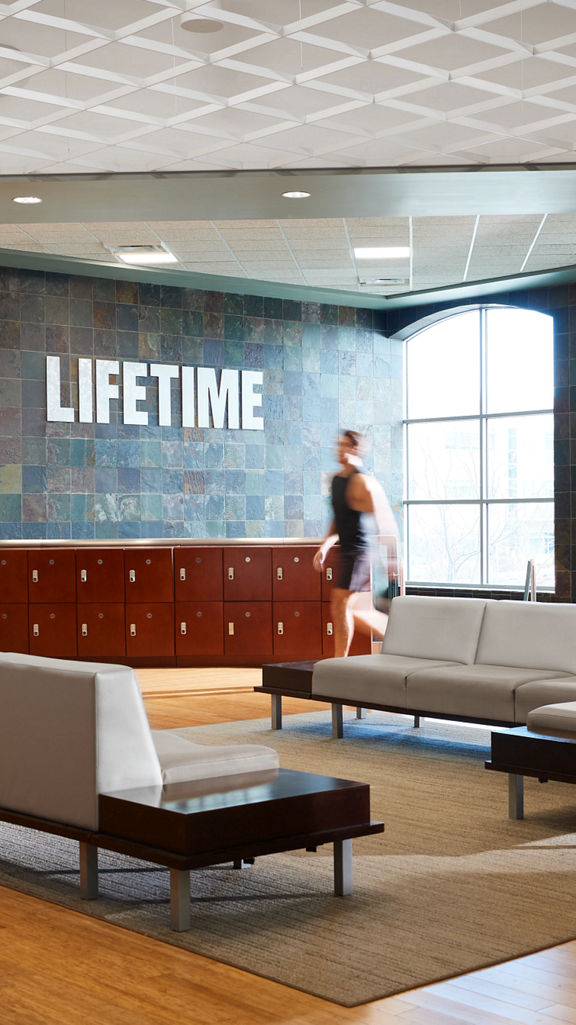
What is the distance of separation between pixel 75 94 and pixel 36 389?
5241 millimetres

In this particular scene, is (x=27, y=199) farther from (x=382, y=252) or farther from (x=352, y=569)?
(x=382, y=252)

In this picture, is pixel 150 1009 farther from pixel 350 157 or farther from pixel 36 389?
pixel 36 389

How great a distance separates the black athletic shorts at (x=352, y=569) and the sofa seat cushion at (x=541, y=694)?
2814mm

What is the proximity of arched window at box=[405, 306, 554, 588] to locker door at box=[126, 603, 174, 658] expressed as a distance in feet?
14.7

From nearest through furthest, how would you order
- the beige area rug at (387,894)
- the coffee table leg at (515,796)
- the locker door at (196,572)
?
the beige area rug at (387,894) → the coffee table leg at (515,796) → the locker door at (196,572)

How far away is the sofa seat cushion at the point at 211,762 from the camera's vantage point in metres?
4.05

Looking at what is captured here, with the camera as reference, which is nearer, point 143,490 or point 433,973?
point 433,973

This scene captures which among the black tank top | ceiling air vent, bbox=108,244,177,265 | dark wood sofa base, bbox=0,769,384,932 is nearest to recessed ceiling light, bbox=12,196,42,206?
ceiling air vent, bbox=108,244,177,265

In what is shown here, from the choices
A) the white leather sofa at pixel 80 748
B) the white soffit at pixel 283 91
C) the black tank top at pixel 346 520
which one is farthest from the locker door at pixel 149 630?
the white leather sofa at pixel 80 748

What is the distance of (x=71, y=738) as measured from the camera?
4.05 meters

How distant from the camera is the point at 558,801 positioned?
564 cm

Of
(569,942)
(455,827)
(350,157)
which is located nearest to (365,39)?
(350,157)

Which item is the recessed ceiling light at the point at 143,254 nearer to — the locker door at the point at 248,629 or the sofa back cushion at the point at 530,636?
the locker door at the point at 248,629

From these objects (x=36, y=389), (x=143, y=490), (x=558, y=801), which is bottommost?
(x=558, y=801)
